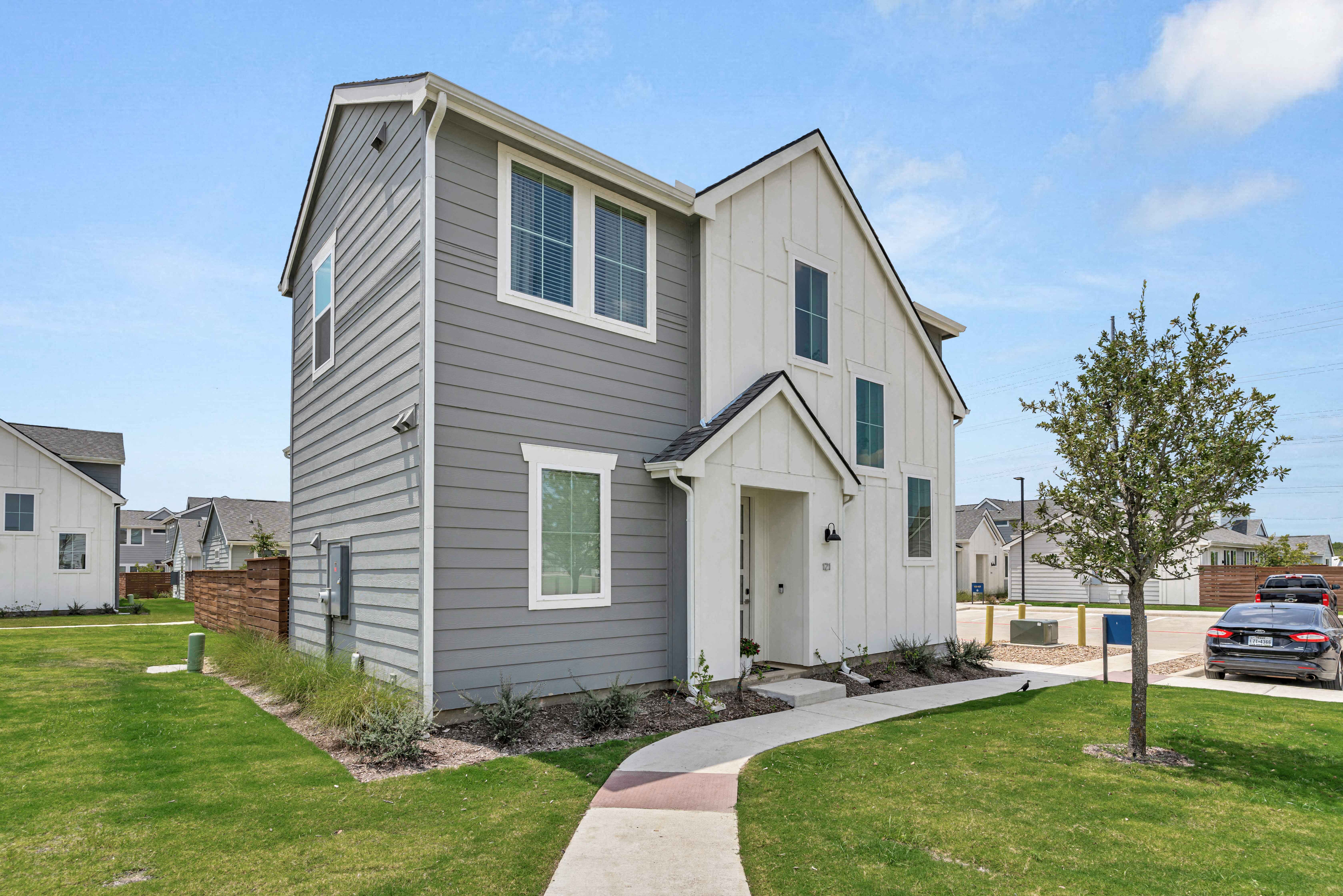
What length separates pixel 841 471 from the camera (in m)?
11.8

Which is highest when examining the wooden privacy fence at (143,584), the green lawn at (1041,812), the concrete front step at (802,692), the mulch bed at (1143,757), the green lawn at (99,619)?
the green lawn at (1041,812)

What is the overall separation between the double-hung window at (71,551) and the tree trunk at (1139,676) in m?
30.3

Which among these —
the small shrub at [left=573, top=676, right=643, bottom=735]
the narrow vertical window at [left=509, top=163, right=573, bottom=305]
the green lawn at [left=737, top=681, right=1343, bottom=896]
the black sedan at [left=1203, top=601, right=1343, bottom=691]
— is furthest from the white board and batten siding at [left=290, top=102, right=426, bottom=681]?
the black sedan at [left=1203, top=601, right=1343, bottom=691]

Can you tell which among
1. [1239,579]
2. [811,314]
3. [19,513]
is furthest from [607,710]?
[1239,579]

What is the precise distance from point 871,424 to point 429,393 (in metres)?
8.24

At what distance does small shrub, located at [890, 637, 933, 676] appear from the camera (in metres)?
12.7

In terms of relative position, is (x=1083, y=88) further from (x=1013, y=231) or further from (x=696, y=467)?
(x=696, y=467)

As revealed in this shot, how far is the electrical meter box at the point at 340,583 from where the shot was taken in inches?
387

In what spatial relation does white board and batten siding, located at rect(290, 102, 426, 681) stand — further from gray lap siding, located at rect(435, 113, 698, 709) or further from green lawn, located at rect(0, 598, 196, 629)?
green lawn, located at rect(0, 598, 196, 629)

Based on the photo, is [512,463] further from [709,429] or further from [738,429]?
[738,429]

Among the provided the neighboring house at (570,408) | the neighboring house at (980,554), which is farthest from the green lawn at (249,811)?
the neighboring house at (980,554)

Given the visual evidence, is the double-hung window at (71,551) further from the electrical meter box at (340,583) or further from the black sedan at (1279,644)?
the black sedan at (1279,644)

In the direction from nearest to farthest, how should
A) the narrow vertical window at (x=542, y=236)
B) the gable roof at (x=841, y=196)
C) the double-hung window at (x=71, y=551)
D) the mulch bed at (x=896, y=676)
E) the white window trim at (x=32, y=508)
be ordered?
the narrow vertical window at (x=542, y=236), the gable roof at (x=841, y=196), the mulch bed at (x=896, y=676), the white window trim at (x=32, y=508), the double-hung window at (x=71, y=551)

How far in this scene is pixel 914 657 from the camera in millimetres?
12742
